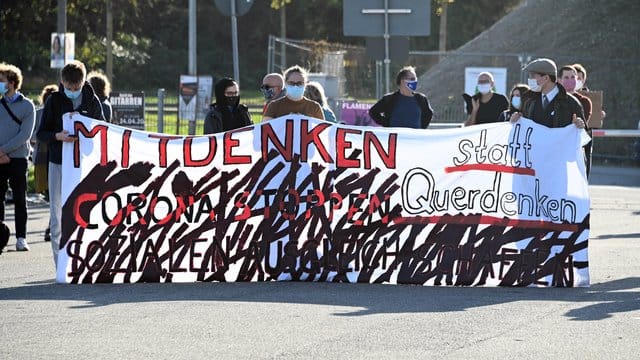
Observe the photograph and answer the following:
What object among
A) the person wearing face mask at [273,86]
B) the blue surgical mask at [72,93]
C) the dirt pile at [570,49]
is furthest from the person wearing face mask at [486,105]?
the dirt pile at [570,49]

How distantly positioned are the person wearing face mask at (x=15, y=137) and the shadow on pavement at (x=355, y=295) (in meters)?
2.64

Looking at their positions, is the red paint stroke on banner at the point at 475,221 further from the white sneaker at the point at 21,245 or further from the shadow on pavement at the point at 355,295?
the white sneaker at the point at 21,245

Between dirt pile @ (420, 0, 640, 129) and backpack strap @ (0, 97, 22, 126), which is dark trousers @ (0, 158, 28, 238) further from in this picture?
dirt pile @ (420, 0, 640, 129)

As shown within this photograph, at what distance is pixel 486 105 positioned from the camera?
51.8 feet

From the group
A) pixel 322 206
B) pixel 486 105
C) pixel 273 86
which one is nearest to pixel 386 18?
pixel 486 105

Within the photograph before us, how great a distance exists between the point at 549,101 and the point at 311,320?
3.73m

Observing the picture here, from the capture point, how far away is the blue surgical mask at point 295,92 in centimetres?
1197

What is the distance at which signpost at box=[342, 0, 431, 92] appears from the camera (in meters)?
18.8

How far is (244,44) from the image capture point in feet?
282

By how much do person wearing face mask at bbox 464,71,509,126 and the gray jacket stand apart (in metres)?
5.33

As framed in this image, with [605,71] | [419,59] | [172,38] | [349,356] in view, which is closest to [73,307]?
[349,356]

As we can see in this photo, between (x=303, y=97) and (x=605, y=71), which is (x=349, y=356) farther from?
(x=605, y=71)

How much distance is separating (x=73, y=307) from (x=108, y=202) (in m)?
1.56

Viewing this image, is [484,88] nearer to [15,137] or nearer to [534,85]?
[534,85]
